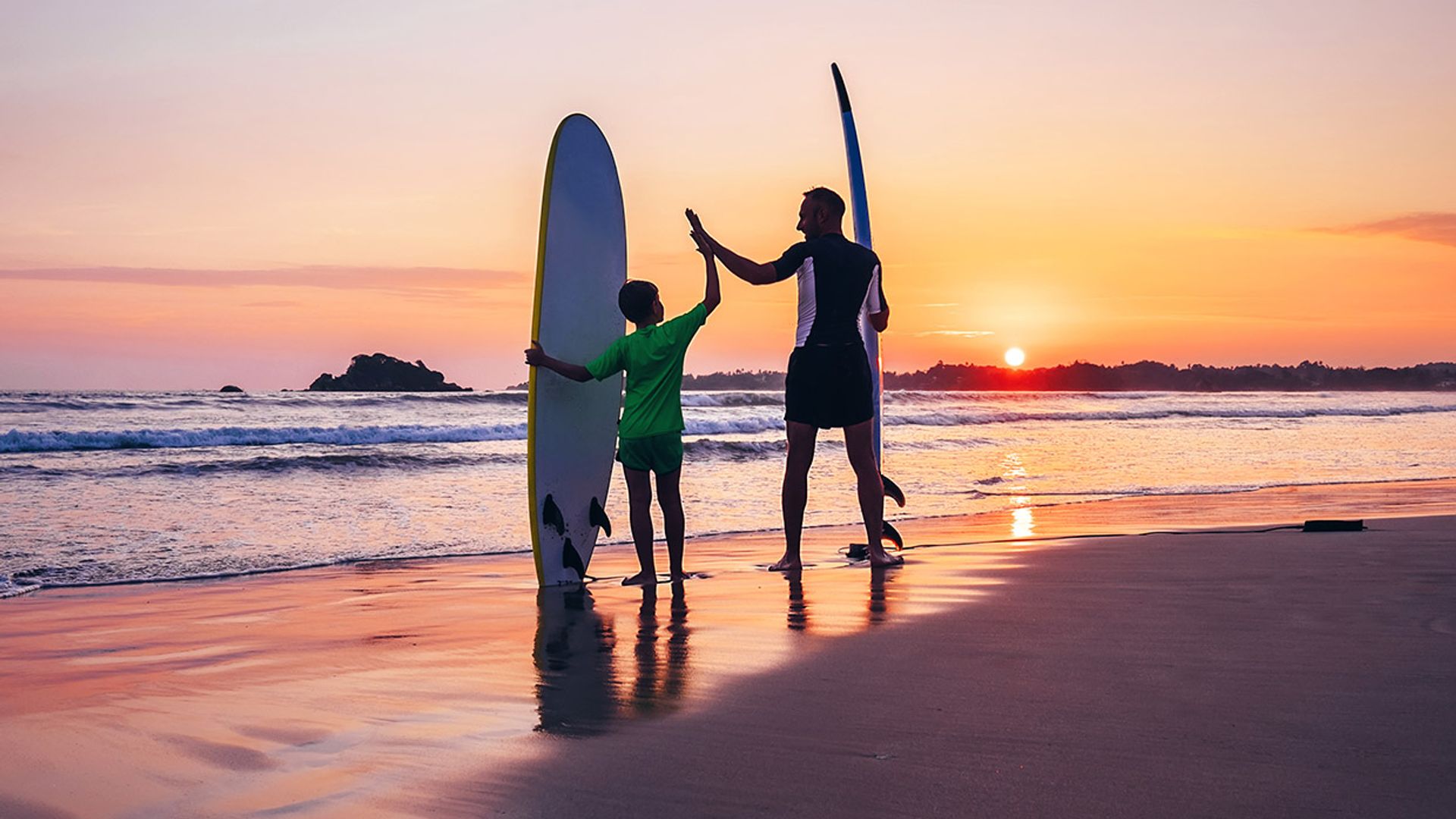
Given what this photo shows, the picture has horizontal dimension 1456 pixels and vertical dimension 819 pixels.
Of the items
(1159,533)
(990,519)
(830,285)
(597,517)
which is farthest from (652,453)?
(990,519)

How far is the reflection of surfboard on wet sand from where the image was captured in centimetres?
598

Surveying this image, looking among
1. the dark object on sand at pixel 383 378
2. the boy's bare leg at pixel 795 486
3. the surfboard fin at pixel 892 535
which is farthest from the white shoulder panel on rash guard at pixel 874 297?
the dark object on sand at pixel 383 378

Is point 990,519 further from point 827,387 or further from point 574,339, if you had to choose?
point 574,339

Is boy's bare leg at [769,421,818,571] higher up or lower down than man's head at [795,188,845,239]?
lower down

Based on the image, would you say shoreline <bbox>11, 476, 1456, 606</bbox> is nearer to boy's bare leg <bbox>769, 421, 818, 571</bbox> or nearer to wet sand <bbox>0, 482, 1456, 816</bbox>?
wet sand <bbox>0, 482, 1456, 816</bbox>

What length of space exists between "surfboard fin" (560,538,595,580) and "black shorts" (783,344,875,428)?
1153mm

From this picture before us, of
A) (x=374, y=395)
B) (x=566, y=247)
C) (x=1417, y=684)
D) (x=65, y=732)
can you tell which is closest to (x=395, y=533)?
(x=566, y=247)

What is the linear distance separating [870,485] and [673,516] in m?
0.96

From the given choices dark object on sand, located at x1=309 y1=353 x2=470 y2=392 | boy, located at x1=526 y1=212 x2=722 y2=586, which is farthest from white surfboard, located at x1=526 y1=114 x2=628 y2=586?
dark object on sand, located at x1=309 y1=353 x2=470 y2=392

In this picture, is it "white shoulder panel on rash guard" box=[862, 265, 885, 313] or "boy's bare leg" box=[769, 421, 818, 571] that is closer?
"boy's bare leg" box=[769, 421, 818, 571]

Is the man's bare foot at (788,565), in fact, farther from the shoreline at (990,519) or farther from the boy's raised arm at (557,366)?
the shoreline at (990,519)

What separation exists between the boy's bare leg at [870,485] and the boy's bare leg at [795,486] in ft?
0.63

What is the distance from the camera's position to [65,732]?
2.56 metres

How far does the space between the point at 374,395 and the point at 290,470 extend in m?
15.5
